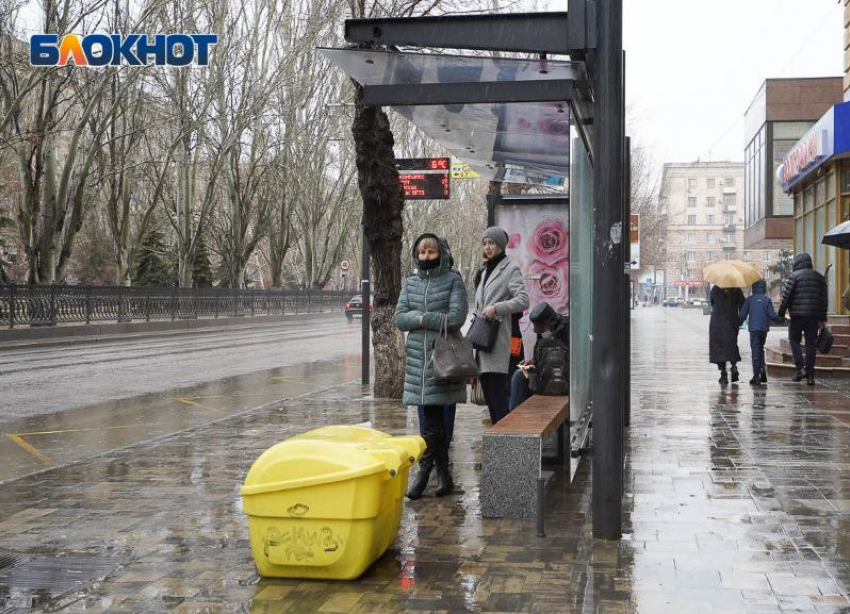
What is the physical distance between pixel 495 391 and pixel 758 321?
28.2 ft

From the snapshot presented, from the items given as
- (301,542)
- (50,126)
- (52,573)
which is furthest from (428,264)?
(50,126)

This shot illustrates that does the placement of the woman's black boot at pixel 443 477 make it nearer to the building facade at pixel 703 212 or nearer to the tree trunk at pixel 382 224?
the tree trunk at pixel 382 224

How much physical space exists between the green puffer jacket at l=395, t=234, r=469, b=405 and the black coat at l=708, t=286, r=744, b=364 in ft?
28.6

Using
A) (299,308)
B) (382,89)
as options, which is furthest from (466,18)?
(299,308)

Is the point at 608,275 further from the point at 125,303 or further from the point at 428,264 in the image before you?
the point at 125,303

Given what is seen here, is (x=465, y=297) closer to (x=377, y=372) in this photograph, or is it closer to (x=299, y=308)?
(x=377, y=372)

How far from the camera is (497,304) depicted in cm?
786

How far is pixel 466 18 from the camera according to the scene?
5.88 meters

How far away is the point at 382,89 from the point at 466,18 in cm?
83

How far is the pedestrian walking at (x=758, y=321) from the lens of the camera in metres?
15.2

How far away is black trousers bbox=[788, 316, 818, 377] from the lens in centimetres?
1510

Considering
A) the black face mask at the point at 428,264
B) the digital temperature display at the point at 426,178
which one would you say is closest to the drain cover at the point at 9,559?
the black face mask at the point at 428,264

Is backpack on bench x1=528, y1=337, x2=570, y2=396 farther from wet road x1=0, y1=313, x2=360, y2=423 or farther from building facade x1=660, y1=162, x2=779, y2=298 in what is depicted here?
building facade x1=660, y1=162, x2=779, y2=298

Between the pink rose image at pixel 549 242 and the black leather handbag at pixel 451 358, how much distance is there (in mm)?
4856
